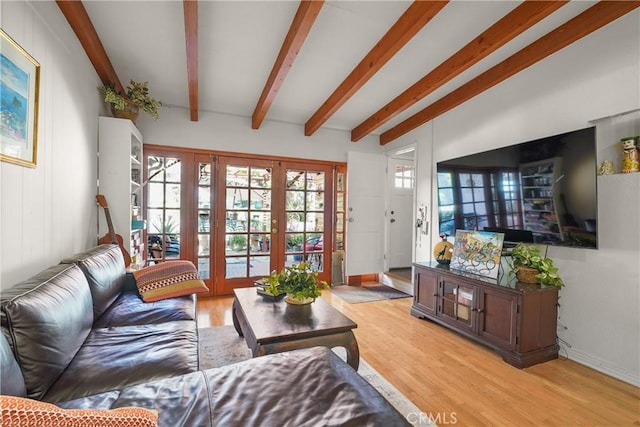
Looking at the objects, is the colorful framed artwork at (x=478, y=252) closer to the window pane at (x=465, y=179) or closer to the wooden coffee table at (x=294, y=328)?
the window pane at (x=465, y=179)

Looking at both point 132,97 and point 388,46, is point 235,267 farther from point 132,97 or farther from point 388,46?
point 388,46

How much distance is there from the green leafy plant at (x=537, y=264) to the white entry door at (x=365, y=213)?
2283 millimetres

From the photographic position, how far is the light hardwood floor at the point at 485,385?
66.5 inches

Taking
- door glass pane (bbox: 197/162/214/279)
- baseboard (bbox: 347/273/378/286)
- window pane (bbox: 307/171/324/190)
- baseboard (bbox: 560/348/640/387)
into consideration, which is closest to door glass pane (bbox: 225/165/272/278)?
door glass pane (bbox: 197/162/214/279)

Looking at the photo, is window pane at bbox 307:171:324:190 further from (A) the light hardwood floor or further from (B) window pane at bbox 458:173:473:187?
(A) the light hardwood floor

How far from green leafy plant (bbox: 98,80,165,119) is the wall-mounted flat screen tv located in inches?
131

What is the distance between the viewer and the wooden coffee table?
1647mm

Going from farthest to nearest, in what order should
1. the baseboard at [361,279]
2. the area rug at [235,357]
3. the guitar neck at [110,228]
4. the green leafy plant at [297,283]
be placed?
the baseboard at [361,279] → the guitar neck at [110,228] → the green leafy plant at [297,283] → the area rug at [235,357]

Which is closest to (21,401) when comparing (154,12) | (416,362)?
(416,362)

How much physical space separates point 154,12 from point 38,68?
34.0 inches

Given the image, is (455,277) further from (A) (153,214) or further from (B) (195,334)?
(A) (153,214)

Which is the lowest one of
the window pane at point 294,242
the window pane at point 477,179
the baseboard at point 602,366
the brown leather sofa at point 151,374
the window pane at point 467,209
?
the baseboard at point 602,366

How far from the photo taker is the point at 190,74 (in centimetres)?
271

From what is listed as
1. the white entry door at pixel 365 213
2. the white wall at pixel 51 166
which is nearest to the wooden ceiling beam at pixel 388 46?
the white entry door at pixel 365 213
